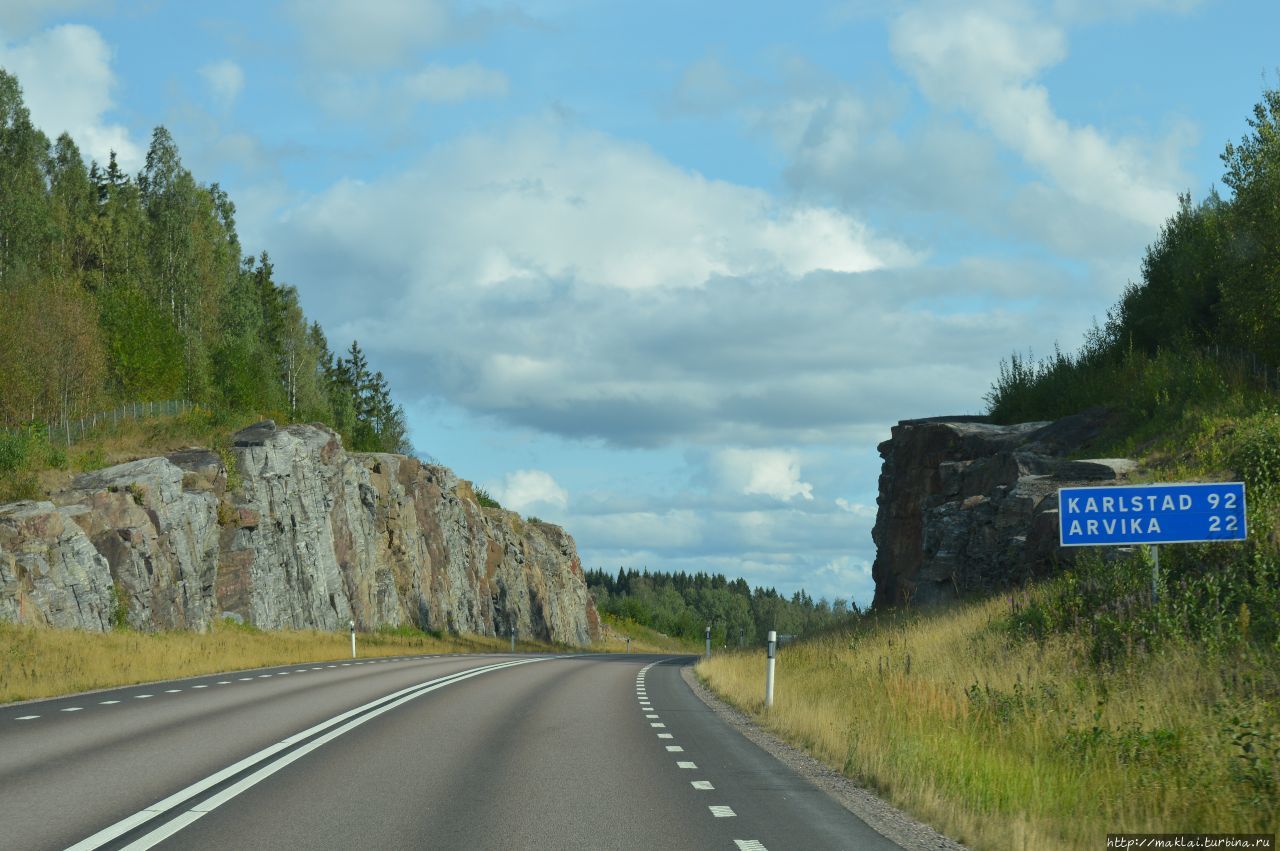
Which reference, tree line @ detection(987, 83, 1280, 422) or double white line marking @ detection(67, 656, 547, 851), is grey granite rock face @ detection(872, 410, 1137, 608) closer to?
tree line @ detection(987, 83, 1280, 422)

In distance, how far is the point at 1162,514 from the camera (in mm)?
17938

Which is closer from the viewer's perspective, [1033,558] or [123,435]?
[1033,558]

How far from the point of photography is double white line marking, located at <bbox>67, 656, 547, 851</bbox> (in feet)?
26.6

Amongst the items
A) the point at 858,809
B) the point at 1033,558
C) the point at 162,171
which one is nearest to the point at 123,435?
the point at 162,171

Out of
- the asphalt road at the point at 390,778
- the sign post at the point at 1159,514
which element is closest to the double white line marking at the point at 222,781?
the asphalt road at the point at 390,778

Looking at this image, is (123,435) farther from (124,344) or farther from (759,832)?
(759,832)

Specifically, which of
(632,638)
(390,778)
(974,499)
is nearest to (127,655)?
(390,778)

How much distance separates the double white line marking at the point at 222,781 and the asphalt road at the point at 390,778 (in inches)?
1.0

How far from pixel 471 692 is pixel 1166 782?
1535 cm

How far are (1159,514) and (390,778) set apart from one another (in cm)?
1211

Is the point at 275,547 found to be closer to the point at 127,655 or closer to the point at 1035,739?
the point at 127,655

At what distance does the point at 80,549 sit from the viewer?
119ft

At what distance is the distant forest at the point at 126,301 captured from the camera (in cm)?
6094

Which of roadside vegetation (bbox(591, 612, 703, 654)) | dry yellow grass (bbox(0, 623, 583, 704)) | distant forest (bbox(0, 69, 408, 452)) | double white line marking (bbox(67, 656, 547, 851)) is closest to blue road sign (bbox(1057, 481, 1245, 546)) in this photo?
double white line marking (bbox(67, 656, 547, 851))
